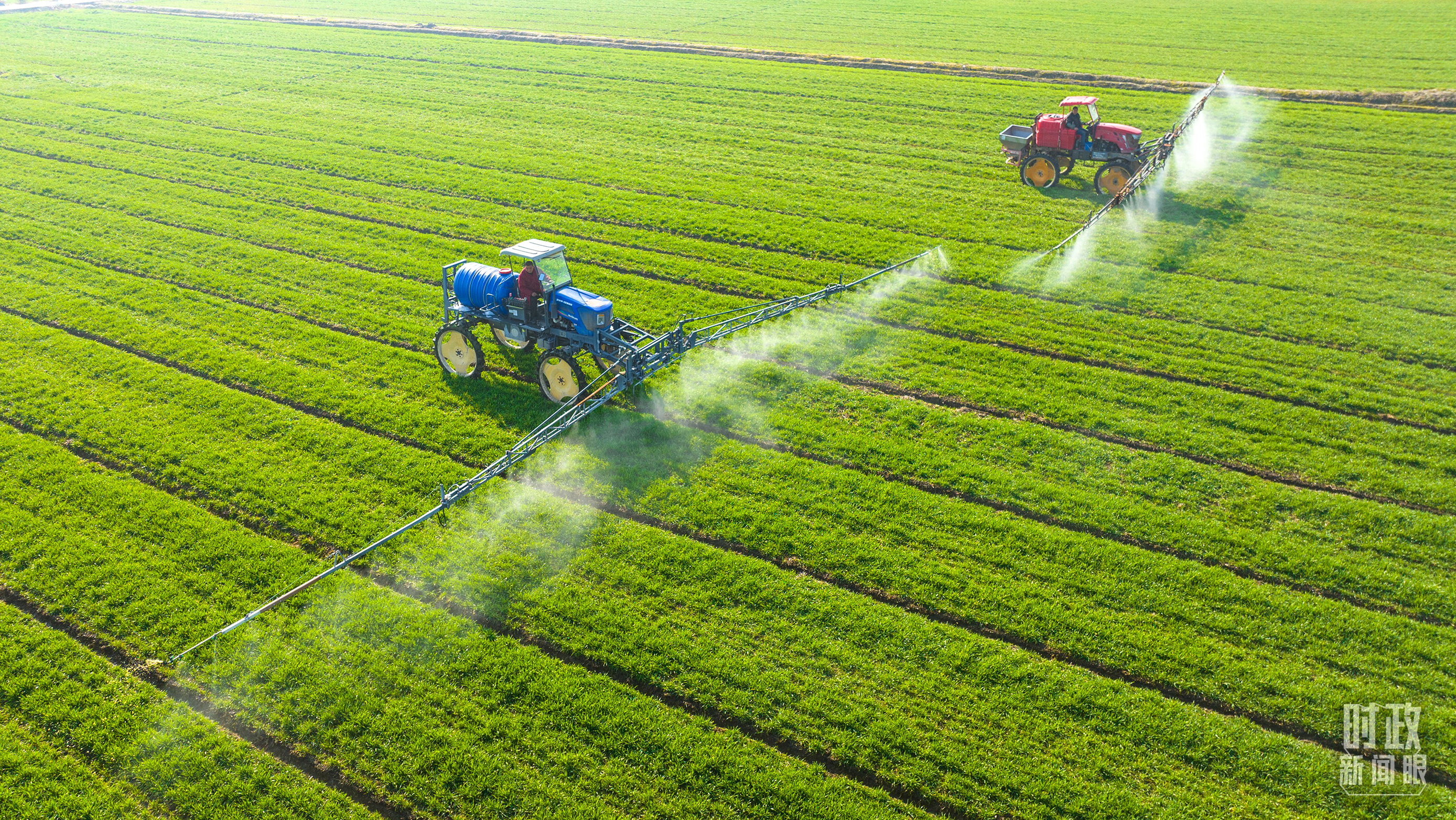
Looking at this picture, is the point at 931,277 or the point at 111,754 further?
the point at 931,277

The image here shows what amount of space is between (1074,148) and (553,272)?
18.5 m

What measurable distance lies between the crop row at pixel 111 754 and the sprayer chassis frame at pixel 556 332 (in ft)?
26.6

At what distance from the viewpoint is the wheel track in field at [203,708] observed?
959cm

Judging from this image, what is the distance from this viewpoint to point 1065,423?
15797 millimetres

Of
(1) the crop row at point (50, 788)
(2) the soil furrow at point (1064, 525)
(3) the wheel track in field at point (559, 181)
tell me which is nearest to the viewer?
(1) the crop row at point (50, 788)

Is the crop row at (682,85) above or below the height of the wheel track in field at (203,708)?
above

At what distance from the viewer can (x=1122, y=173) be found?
25.2 meters

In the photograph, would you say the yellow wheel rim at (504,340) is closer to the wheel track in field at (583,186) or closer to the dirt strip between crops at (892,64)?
the wheel track in field at (583,186)

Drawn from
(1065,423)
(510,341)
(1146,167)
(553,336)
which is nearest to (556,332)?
(553,336)

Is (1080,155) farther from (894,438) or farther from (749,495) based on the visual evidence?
(749,495)

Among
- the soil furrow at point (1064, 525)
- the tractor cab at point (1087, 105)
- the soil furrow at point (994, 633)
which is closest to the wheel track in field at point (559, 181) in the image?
the tractor cab at point (1087, 105)

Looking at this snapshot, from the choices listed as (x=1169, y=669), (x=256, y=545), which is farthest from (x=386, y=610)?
(x=1169, y=669)

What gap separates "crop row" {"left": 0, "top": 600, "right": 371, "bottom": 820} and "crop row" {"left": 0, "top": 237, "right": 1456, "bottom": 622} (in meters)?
5.96

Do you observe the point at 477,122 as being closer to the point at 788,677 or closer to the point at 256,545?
the point at 256,545
